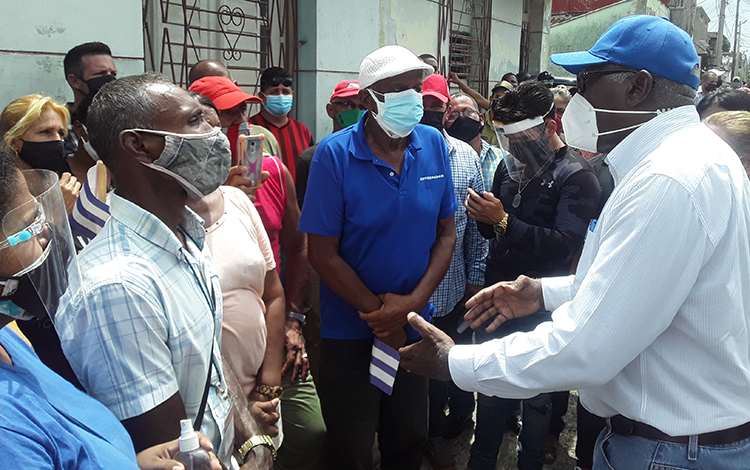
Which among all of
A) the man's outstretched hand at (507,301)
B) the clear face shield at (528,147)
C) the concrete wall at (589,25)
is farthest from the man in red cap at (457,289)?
the concrete wall at (589,25)

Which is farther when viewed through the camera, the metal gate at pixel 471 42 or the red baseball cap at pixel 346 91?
the metal gate at pixel 471 42

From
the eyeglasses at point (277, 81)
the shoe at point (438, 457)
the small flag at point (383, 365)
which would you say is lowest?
the shoe at point (438, 457)

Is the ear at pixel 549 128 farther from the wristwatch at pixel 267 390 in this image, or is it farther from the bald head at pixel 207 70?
the bald head at pixel 207 70

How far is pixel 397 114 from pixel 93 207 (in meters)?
1.45

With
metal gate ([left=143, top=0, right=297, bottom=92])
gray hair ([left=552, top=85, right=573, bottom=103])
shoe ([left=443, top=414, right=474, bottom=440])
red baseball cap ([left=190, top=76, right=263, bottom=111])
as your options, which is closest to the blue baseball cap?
red baseball cap ([left=190, top=76, right=263, bottom=111])

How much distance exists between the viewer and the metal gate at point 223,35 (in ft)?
18.0

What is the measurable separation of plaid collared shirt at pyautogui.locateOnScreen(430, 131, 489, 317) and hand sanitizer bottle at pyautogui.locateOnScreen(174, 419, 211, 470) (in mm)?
2164

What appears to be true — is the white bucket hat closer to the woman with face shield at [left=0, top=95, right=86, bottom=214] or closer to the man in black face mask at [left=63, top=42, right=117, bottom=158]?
the woman with face shield at [left=0, top=95, right=86, bottom=214]

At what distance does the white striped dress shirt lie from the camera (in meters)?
1.52

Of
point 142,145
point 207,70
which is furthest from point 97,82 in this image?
point 142,145

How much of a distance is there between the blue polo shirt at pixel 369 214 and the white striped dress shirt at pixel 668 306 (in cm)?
113

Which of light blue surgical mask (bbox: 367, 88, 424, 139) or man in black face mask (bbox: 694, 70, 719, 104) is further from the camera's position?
man in black face mask (bbox: 694, 70, 719, 104)

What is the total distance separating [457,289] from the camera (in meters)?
3.57

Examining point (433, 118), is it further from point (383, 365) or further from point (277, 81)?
point (383, 365)
